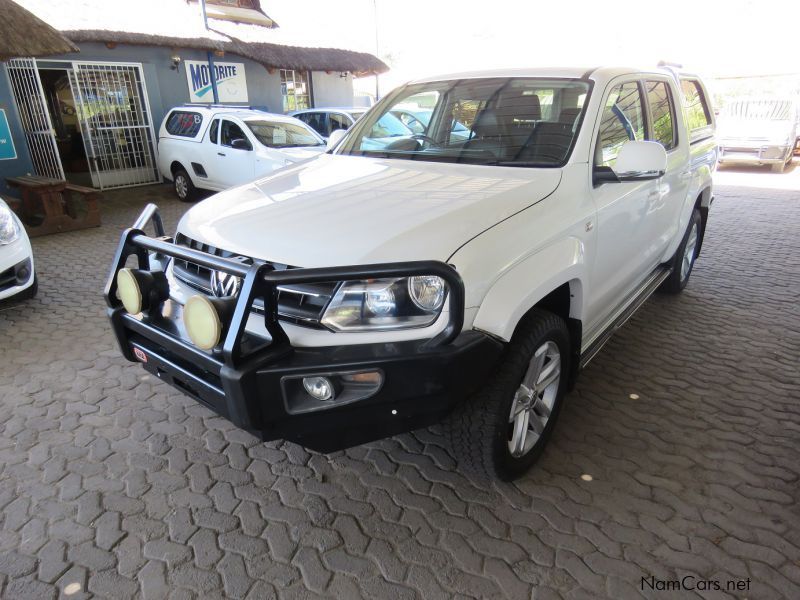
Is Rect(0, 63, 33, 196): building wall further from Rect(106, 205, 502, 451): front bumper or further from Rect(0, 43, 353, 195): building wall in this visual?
Rect(106, 205, 502, 451): front bumper

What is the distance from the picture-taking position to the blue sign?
28.8ft

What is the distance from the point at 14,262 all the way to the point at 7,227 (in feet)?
1.15

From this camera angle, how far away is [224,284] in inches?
89.0

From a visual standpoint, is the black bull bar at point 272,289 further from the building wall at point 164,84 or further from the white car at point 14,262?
the building wall at point 164,84

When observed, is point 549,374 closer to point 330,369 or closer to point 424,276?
point 424,276

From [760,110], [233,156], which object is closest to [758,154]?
[760,110]

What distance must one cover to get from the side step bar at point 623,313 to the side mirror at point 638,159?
904 millimetres

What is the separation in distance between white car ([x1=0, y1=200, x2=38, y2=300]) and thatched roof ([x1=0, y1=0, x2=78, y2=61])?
454cm

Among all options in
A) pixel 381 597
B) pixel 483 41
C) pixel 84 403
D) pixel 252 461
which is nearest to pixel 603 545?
pixel 381 597

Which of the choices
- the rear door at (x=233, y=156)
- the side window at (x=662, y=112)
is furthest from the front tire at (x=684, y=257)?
the rear door at (x=233, y=156)

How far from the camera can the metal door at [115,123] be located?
1038cm

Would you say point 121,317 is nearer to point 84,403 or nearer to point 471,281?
point 84,403

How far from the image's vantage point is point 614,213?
291 centimetres

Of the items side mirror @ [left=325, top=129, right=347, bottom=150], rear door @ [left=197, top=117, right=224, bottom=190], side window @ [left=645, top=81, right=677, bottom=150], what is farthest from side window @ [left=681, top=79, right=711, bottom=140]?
rear door @ [left=197, top=117, right=224, bottom=190]
